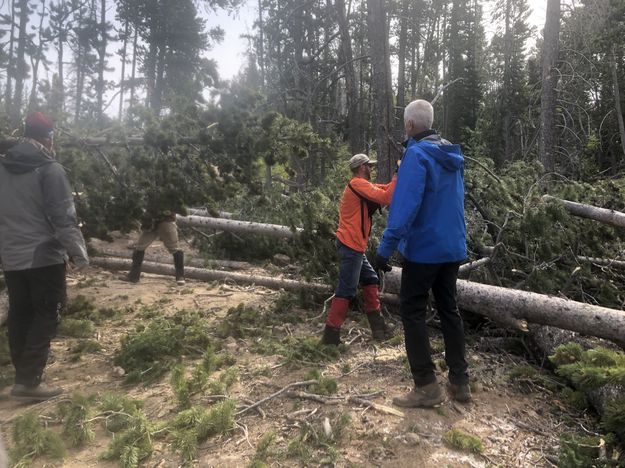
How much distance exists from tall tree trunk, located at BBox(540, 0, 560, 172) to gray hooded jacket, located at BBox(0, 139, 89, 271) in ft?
30.0

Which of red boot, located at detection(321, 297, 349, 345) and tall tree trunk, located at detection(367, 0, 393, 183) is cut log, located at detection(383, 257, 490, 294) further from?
tall tree trunk, located at detection(367, 0, 393, 183)

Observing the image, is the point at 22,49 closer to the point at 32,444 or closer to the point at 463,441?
the point at 32,444

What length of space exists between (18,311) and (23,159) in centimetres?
125

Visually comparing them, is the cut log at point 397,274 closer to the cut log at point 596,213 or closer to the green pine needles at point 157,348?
the cut log at point 596,213

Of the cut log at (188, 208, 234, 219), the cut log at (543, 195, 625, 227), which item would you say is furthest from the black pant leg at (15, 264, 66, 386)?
the cut log at (188, 208, 234, 219)

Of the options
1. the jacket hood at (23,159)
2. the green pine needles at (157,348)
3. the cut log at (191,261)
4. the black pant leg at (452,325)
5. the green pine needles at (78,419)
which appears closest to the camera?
the green pine needles at (78,419)

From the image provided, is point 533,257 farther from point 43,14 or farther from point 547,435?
point 43,14

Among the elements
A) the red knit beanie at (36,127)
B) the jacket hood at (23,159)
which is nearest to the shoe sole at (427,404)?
the jacket hood at (23,159)

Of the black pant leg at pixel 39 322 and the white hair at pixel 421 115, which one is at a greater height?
the white hair at pixel 421 115

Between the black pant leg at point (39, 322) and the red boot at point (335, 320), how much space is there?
242 cm

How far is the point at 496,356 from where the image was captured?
4.39m

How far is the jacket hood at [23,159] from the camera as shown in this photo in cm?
363

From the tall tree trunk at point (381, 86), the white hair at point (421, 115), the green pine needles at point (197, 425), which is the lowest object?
the green pine needles at point (197, 425)

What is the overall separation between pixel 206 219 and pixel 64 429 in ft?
17.7
